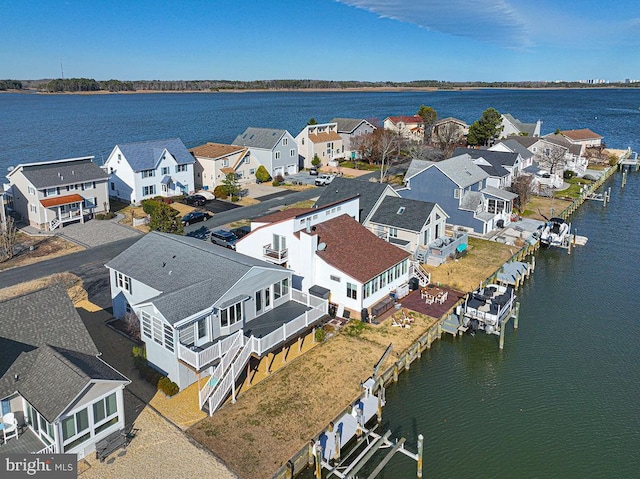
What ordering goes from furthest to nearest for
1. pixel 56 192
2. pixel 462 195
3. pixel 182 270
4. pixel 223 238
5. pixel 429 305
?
pixel 462 195, pixel 56 192, pixel 223 238, pixel 429 305, pixel 182 270

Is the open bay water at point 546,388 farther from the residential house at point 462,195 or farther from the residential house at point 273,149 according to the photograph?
the residential house at point 273,149

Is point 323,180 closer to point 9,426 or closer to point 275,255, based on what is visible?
point 275,255

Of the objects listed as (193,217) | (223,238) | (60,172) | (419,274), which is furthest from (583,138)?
(60,172)

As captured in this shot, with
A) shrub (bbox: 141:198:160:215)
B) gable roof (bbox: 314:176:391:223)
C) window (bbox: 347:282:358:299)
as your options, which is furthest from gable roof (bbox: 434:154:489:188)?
shrub (bbox: 141:198:160:215)

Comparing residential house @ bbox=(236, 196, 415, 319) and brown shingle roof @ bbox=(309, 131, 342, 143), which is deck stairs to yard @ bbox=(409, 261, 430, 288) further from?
brown shingle roof @ bbox=(309, 131, 342, 143)

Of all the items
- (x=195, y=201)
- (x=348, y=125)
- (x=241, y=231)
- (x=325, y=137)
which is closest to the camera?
(x=241, y=231)
